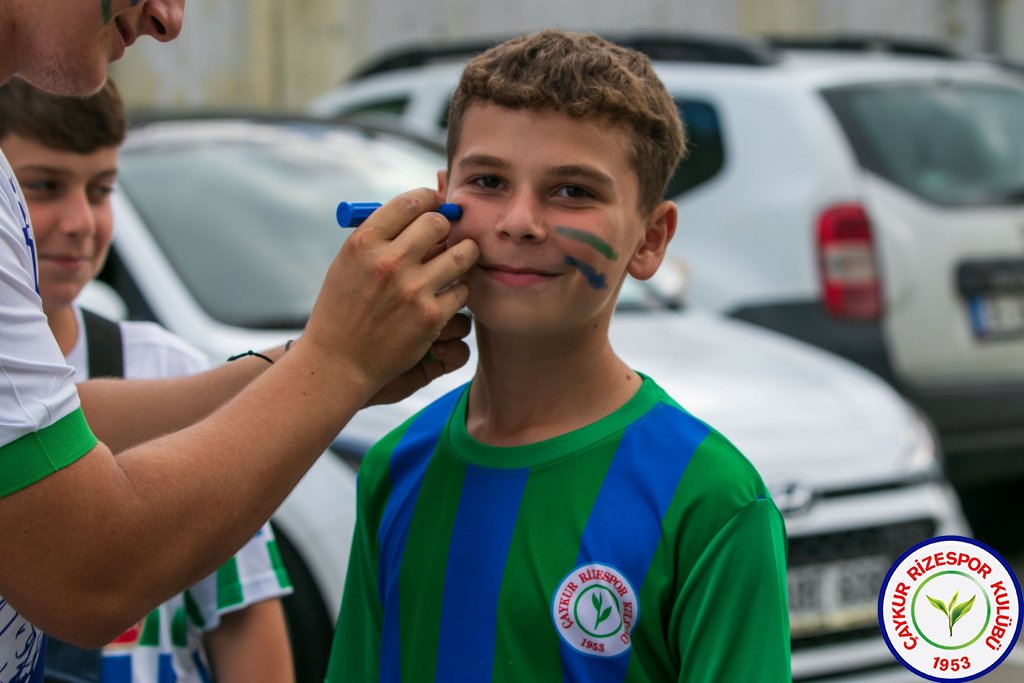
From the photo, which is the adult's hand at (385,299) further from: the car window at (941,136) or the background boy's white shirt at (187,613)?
the car window at (941,136)

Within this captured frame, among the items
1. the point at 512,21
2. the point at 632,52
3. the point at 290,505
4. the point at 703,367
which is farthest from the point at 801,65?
the point at 512,21

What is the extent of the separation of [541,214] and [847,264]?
3639 mm

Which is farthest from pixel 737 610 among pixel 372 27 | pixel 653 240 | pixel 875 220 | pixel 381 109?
pixel 372 27

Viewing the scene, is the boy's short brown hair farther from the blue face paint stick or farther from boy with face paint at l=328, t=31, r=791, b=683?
the blue face paint stick

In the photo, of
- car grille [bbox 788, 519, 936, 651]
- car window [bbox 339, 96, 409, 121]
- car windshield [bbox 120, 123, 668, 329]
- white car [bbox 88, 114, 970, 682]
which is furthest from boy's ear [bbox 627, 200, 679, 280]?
car window [bbox 339, 96, 409, 121]

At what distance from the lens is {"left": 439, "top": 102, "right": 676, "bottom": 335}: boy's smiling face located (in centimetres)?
190

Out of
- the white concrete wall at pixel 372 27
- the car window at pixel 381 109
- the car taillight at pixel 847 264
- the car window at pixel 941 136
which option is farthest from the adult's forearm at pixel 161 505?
the white concrete wall at pixel 372 27

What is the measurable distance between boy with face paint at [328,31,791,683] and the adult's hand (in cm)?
11

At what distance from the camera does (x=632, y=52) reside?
204 centimetres

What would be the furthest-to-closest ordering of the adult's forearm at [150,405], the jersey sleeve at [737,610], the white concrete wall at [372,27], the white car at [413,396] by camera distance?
the white concrete wall at [372,27] < the white car at [413,396] < the adult's forearm at [150,405] < the jersey sleeve at [737,610]

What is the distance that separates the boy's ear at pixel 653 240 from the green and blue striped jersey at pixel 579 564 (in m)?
0.21

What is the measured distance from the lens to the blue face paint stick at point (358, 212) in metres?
1.88

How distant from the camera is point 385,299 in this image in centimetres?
178

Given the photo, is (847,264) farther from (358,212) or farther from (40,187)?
(358,212)
